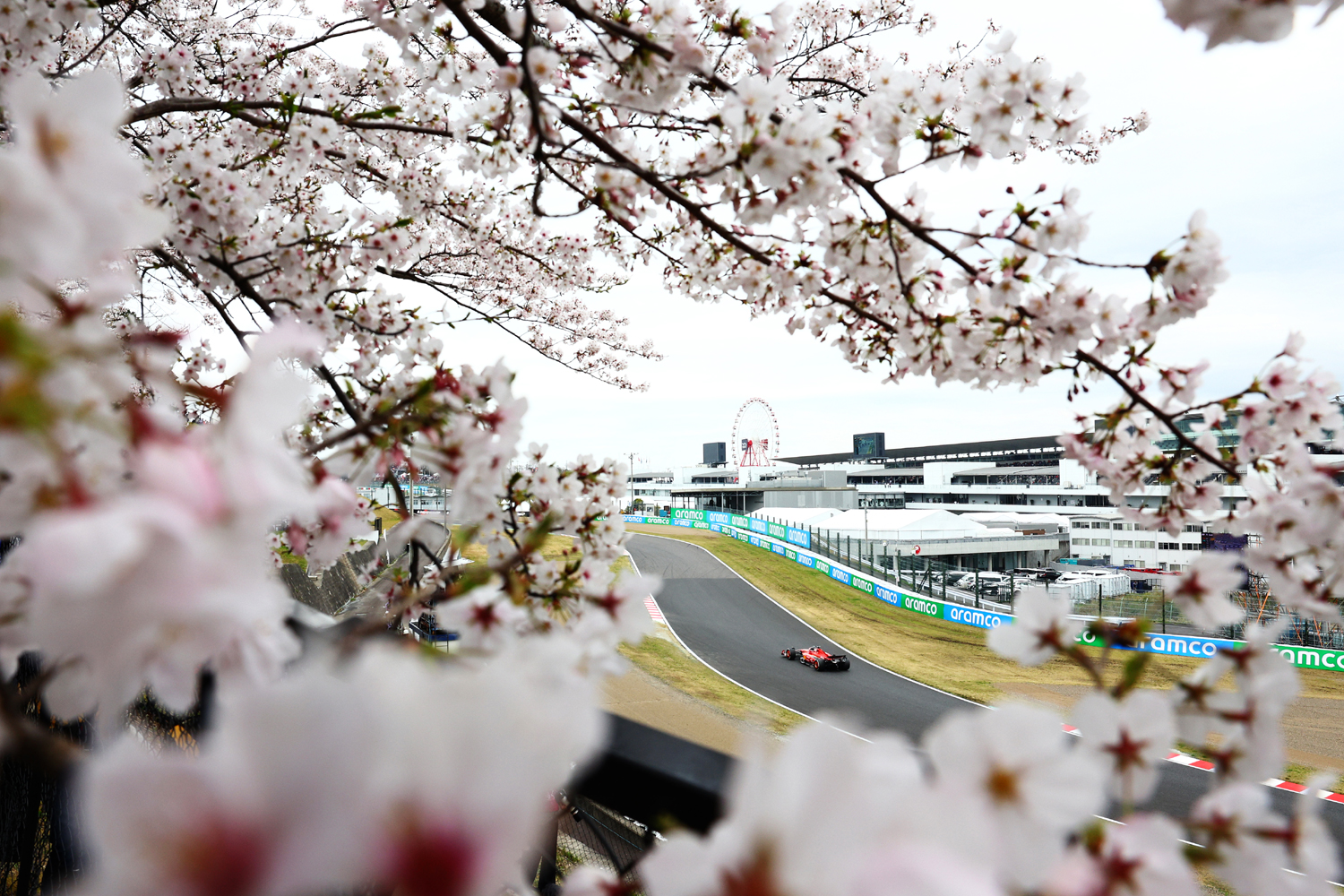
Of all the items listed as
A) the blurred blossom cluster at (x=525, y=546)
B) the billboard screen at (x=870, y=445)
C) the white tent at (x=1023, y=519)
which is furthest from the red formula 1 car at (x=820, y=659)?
the billboard screen at (x=870, y=445)

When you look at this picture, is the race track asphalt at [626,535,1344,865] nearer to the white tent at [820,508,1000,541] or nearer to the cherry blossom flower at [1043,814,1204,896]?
the white tent at [820,508,1000,541]

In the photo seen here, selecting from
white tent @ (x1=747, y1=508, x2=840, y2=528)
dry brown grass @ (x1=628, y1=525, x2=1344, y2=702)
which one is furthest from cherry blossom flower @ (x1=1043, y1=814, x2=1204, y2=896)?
white tent @ (x1=747, y1=508, x2=840, y2=528)

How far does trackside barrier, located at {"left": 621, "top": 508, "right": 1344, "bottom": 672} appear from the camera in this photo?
529 inches

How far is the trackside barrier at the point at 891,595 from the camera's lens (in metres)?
13.4

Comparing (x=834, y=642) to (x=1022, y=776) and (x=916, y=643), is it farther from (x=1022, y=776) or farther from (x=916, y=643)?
(x=1022, y=776)

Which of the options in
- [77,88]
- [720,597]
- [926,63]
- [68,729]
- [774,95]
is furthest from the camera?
[720,597]

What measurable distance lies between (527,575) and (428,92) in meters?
2.34

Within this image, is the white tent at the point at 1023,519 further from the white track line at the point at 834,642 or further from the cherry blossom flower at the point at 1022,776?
the cherry blossom flower at the point at 1022,776

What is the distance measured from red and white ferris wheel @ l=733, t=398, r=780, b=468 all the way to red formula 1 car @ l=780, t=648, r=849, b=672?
96.0 ft

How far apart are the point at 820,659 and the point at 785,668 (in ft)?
2.72

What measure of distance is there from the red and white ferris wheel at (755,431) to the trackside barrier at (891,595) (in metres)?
10.3

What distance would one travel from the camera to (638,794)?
571 mm

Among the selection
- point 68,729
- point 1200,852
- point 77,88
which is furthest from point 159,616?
point 68,729

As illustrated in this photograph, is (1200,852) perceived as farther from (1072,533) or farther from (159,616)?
(1072,533)
